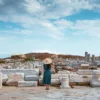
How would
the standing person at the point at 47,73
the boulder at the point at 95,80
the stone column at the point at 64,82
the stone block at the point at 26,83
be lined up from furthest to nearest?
1. the stone block at the point at 26,83
2. the boulder at the point at 95,80
3. the stone column at the point at 64,82
4. the standing person at the point at 47,73

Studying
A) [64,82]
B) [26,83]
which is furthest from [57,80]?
[26,83]

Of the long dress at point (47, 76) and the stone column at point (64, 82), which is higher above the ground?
the long dress at point (47, 76)

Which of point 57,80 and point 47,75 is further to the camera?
point 57,80

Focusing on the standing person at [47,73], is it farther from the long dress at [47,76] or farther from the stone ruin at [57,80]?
the stone ruin at [57,80]

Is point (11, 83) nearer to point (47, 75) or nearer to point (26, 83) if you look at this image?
point (26, 83)

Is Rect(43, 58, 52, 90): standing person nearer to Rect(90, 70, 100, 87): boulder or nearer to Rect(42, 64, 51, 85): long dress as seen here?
Rect(42, 64, 51, 85): long dress

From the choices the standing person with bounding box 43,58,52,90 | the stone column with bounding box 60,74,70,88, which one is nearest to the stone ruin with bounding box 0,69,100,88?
the stone column with bounding box 60,74,70,88

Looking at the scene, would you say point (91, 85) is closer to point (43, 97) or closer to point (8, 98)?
point (43, 97)

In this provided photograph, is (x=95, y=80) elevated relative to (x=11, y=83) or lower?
elevated

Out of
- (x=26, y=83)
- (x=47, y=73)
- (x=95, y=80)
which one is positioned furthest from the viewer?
(x=26, y=83)

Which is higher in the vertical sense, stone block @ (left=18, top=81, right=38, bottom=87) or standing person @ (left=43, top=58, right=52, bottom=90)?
standing person @ (left=43, top=58, right=52, bottom=90)

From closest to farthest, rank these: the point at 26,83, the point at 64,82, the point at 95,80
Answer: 1. the point at 64,82
2. the point at 95,80
3. the point at 26,83

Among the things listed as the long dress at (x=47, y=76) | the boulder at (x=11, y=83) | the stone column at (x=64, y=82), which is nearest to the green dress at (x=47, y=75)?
the long dress at (x=47, y=76)

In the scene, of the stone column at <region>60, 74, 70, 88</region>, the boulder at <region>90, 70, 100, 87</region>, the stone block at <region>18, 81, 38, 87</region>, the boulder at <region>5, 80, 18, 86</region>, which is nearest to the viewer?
the stone column at <region>60, 74, 70, 88</region>
